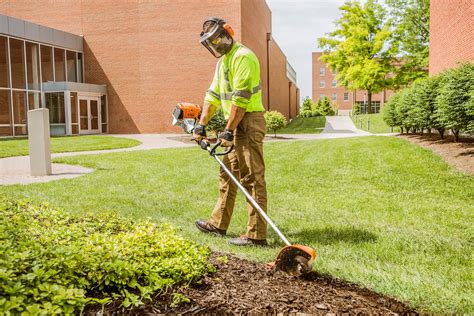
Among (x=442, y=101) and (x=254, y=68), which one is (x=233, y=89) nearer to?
(x=254, y=68)

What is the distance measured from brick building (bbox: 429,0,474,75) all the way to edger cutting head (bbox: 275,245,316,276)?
44.0 ft

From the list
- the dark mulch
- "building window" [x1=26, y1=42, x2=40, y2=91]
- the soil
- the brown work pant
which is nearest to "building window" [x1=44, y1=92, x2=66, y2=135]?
"building window" [x1=26, y1=42, x2=40, y2=91]

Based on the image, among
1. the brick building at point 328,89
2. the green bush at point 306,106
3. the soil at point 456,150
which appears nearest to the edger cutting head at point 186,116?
the soil at point 456,150

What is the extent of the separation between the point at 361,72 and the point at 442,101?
2475 centimetres

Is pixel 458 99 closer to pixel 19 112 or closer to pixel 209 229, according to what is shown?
pixel 209 229

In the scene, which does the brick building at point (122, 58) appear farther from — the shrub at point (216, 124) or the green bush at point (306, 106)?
the green bush at point (306, 106)

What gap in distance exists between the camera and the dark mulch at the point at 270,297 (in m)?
2.82

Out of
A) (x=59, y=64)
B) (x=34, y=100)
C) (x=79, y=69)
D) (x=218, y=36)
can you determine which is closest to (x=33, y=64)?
(x=34, y=100)

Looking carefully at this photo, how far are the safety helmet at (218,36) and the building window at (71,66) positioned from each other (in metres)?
28.3

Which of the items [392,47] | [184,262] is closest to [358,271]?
[184,262]

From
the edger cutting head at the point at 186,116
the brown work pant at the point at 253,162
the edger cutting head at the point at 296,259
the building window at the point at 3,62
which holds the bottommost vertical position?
the edger cutting head at the point at 296,259

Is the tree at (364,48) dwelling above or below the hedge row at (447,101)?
above

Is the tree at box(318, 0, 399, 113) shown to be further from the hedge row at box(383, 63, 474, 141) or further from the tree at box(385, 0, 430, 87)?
the hedge row at box(383, 63, 474, 141)

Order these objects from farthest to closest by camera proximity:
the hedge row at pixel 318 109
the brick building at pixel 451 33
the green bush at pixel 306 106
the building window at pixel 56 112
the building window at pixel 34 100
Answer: the green bush at pixel 306 106, the hedge row at pixel 318 109, the building window at pixel 56 112, the building window at pixel 34 100, the brick building at pixel 451 33
